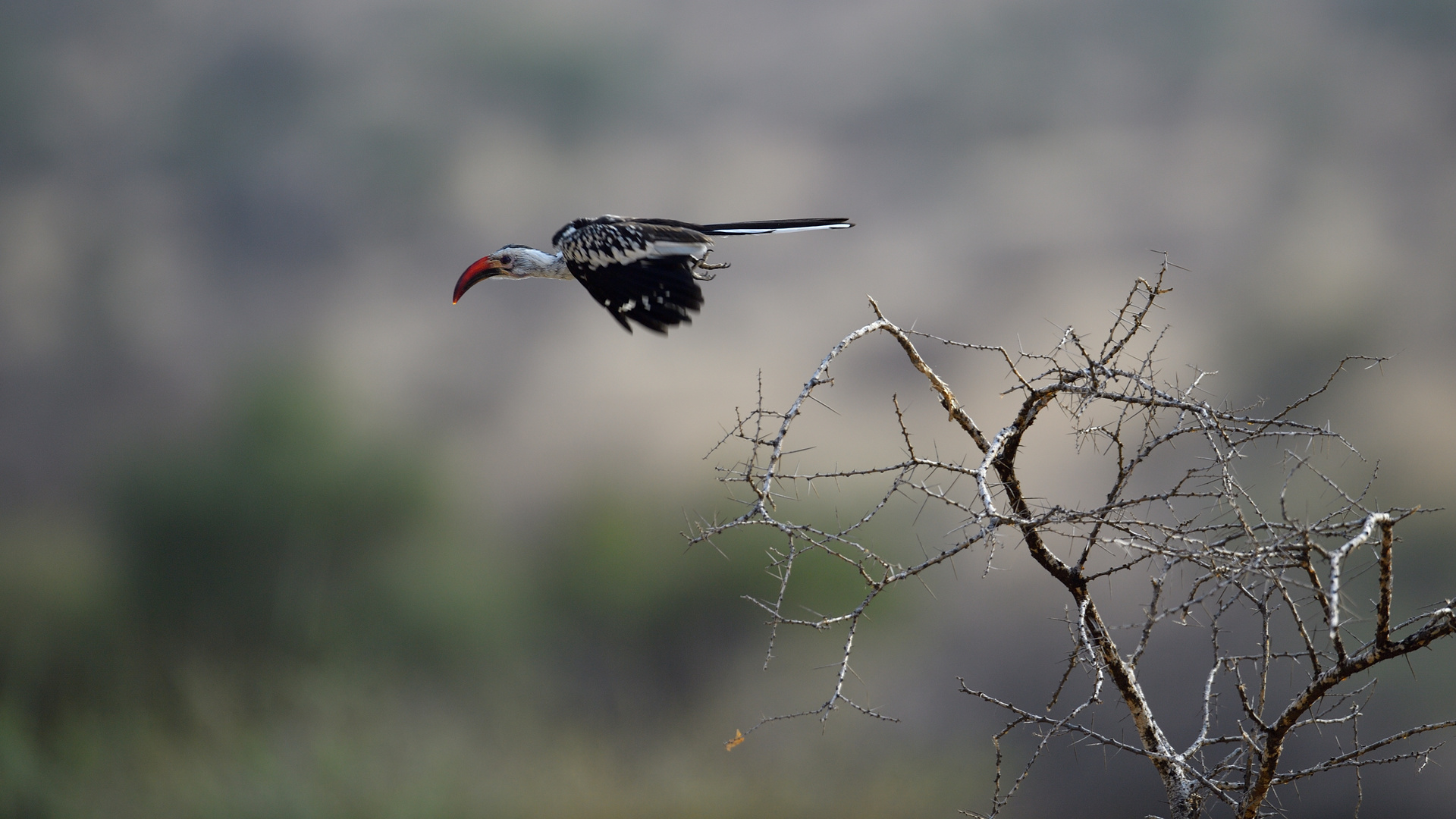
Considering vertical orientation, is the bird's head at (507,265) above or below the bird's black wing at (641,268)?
above

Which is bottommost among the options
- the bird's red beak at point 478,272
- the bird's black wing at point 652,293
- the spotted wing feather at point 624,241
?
the bird's black wing at point 652,293

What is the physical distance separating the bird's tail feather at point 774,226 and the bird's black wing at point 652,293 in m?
0.18

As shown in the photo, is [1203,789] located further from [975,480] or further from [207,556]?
[207,556]

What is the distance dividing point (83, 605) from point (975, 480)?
15.2 ft

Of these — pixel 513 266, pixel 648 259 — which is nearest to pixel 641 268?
pixel 648 259

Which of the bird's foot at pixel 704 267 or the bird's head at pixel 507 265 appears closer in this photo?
the bird's foot at pixel 704 267

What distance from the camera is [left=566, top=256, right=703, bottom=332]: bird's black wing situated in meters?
2.08

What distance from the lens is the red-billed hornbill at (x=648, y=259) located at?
209 cm

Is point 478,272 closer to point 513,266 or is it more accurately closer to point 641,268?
point 513,266

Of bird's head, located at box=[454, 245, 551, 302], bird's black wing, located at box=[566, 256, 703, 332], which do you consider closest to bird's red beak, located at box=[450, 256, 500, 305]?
bird's head, located at box=[454, 245, 551, 302]

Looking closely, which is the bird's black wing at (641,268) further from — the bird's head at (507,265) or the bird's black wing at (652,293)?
the bird's head at (507,265)

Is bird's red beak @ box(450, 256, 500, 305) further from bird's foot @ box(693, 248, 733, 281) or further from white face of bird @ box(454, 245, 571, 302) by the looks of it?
bird's foot @ box(693, 248, 733, 281)

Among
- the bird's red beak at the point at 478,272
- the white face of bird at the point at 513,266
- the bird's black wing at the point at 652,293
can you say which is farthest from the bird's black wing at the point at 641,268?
the bird's red beak at the point at 478,272

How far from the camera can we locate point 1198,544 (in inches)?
51.1
